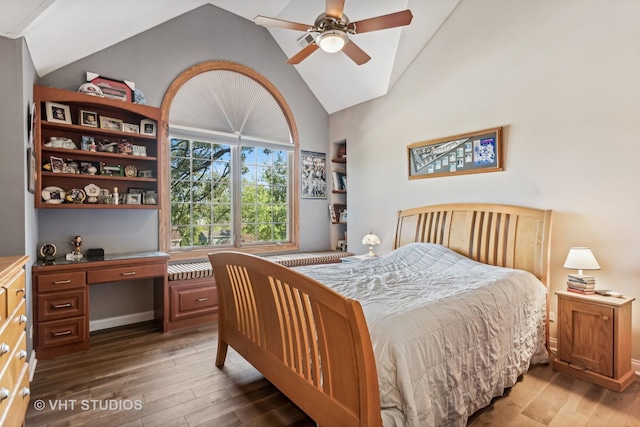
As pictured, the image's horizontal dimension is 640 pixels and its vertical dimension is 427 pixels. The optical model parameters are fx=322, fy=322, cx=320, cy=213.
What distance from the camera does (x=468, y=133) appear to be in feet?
11.2

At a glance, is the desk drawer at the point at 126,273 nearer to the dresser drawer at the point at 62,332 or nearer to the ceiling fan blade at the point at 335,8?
the dresser drawer at the point at 62,332

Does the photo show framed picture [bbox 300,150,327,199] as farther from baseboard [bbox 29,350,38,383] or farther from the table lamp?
baseboard [bbox 29,350,38,383]

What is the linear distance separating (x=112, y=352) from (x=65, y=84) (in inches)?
102

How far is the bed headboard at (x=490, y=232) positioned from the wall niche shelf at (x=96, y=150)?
3.01 meters

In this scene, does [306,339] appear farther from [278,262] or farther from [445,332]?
[278,262]

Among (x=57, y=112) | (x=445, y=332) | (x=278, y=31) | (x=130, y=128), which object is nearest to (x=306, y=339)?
(x=445, y=332)

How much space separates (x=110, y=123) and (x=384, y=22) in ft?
9.26

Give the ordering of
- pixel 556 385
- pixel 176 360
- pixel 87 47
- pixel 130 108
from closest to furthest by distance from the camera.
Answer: pixel 556 385 → pixel 176 360 → pixel 87 47 → pixel 130 108

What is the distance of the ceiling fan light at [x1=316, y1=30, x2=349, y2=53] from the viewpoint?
98.3 inches

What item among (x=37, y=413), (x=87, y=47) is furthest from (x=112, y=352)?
(x=87, y=47)

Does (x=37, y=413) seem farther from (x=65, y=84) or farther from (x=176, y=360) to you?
(x=65, y=84)

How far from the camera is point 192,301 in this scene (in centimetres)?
347

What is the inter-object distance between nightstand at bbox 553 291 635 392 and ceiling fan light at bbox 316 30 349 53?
2.63m

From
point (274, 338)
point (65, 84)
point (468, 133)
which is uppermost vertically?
point (65, 84)
